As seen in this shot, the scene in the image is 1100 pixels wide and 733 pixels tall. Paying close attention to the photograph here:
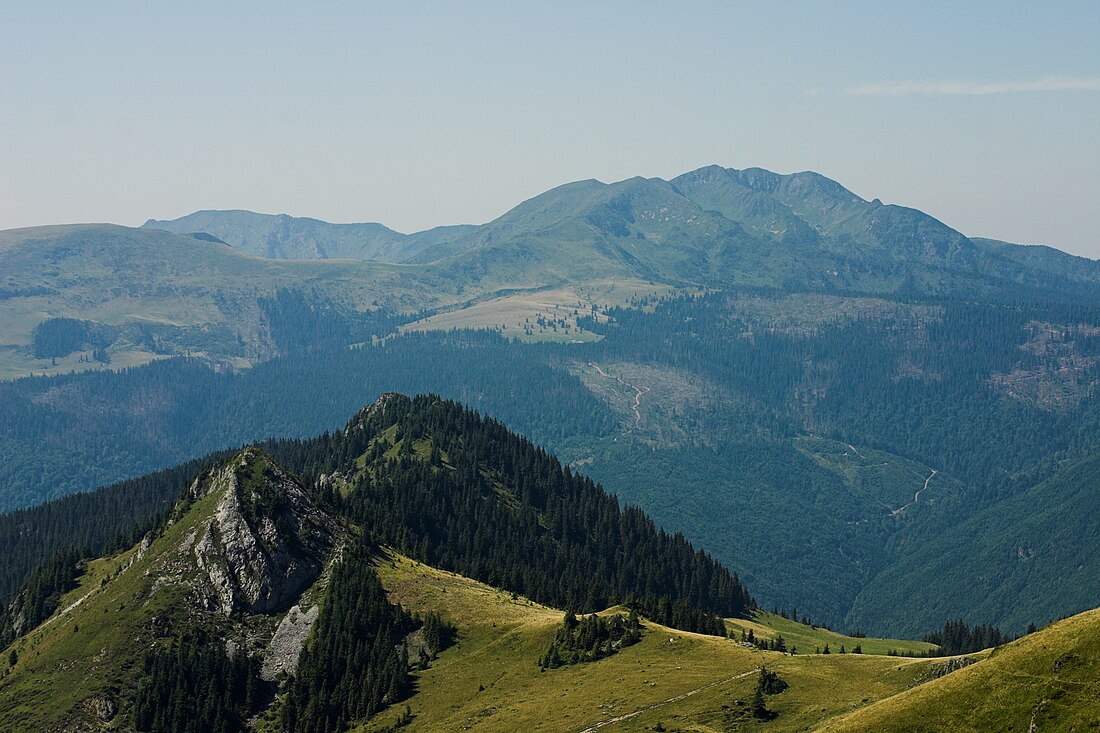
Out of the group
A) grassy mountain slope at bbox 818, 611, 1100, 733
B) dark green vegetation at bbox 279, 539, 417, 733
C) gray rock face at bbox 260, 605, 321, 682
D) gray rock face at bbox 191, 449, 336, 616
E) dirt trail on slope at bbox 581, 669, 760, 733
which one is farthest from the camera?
gray rock face at bbox 191, 449, 336, 616

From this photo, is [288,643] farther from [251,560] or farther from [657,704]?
[657,704]

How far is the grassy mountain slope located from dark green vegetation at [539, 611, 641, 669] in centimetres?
6290

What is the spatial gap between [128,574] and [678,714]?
13024 cm

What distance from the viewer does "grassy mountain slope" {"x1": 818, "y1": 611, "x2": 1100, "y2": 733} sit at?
78.8m

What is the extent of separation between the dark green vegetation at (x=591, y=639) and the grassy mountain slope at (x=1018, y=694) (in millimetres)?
62895

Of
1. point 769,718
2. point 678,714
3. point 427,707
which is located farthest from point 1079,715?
point 427,707

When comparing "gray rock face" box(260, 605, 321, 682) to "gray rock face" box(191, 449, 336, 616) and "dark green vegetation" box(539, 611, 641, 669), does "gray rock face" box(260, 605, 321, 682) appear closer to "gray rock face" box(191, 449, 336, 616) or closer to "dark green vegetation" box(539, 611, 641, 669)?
"gray rock face" box(191, 449, 336, 616)

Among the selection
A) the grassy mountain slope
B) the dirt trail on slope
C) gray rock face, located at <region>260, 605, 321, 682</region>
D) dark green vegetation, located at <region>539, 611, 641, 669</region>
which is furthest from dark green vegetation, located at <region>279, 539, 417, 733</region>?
the grassy mountain slope

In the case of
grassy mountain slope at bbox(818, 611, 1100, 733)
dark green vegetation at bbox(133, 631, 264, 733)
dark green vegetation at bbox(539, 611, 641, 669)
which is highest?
grassy mountain slope at bbox(818, 611, 1100, 733)

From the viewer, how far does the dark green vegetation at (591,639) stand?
151125mm

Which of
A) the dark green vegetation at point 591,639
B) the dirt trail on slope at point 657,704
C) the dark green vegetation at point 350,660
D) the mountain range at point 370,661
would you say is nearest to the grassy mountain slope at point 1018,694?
the mountain range at point 370,661

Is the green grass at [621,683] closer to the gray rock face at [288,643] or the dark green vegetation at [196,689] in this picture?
the gray rock face at [288,643]

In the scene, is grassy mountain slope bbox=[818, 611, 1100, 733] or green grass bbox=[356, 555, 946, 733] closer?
grassy mountain slope bbox=[818, 611, 1100, 733]

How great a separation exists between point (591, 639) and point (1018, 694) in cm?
7954
